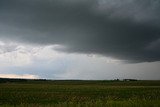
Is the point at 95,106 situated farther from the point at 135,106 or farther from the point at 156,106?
the point at 156,106

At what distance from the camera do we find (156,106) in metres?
22.1

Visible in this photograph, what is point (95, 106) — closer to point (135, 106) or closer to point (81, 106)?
point (81, 106)

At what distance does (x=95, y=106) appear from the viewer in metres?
22.9

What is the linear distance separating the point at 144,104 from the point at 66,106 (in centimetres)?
634

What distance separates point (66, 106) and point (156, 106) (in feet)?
23.3

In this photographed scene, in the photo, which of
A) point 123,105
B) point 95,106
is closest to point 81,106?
point 95,106

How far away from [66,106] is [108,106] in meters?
3.39

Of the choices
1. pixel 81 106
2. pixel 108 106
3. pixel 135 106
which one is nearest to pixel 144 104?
pixel 135 106

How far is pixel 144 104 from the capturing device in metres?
23.2

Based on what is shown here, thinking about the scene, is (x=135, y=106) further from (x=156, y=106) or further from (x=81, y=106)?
(x=81, y=106)

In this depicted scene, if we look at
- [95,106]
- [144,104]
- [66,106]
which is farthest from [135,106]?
[66,106]

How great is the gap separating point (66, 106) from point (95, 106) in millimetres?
2348

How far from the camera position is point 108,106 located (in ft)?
74.5

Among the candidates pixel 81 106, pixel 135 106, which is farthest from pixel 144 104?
pixel 81 106
